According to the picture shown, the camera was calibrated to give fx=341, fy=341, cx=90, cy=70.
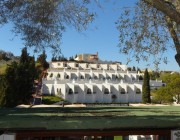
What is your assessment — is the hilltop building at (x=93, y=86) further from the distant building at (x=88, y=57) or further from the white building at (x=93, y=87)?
the distant building at (x=88, y=57)

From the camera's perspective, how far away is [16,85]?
163 ft

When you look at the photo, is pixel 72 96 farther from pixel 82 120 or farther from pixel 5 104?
pixel 82 120

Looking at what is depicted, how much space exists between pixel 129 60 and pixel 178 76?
143 feet


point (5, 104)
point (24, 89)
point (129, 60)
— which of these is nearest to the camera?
point (129, 60)

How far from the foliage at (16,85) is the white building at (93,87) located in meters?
15.0

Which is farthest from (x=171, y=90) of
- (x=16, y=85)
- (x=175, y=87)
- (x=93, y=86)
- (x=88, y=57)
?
(x=88, y=57)

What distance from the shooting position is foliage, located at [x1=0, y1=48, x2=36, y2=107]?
4469cm

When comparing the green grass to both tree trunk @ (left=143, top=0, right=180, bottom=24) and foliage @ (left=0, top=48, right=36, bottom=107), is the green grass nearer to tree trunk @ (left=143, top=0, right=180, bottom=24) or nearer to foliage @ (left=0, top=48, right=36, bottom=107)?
foliage @ (left=0, top=48, right=36, bottom=107)

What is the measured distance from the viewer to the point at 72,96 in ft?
229

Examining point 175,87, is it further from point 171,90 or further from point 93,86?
point 93,86

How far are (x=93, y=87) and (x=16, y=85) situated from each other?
26318mm

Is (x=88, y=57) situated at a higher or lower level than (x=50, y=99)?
higher

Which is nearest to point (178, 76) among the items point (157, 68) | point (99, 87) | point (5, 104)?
point (99, 87)

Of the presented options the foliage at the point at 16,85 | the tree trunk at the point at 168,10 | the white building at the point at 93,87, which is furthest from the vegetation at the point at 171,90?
the tree trunk at the point at 168,10
